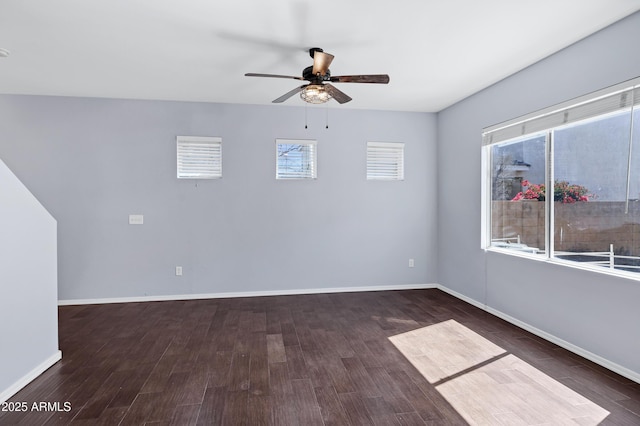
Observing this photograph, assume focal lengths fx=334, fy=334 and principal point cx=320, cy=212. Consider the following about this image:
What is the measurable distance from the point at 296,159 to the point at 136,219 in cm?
238

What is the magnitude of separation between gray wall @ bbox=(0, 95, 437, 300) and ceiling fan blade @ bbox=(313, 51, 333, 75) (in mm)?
2081

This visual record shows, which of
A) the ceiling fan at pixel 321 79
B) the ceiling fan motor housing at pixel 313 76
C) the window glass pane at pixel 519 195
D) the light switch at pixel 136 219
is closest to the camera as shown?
the ceiling fan at pixel 321 79

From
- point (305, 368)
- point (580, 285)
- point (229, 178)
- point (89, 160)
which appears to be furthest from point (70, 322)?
point (580, 285)

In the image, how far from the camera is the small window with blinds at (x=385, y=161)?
5.15 metres

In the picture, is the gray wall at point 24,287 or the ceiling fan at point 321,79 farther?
the ceiling fan at point 321,79

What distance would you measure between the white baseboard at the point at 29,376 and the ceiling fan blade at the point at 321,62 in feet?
10.6

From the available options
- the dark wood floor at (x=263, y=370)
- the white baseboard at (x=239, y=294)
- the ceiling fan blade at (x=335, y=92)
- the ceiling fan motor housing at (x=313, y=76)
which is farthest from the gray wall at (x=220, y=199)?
the ceiling fan motor housing at (x=313, y=76)

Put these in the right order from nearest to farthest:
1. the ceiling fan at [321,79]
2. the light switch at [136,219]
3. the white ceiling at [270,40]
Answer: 1. the white ceiling at [270,40]
2. the ceiling fan at [321,79]
3. the light switch at [136,219]

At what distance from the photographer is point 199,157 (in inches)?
187

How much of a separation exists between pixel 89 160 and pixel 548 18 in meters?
5.30

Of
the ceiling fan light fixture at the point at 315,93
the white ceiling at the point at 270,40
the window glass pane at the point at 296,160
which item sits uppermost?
the white ceiling at the point at 270,40

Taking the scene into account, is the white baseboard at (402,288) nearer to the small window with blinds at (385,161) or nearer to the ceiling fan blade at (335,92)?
the small window with blinds at (385,161)

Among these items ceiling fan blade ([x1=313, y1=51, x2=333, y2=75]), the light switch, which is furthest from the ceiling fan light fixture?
the light switch

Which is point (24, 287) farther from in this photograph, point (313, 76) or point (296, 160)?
point (296, 160)
